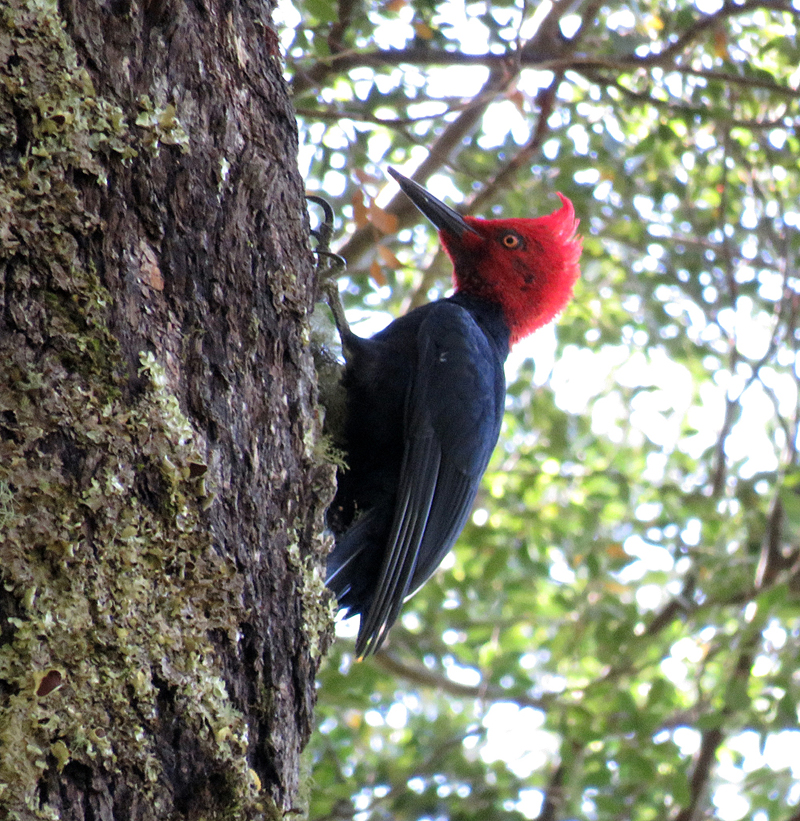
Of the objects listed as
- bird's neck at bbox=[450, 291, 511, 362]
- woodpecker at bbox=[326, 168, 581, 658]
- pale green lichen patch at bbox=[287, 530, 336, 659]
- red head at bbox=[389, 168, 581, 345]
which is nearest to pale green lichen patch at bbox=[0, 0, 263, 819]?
pale green lichen patch at bbox=[287, 530, 336, 659]

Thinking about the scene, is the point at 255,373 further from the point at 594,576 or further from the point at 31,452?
the point at 594,576

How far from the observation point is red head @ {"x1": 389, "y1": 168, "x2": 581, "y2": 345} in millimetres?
3676

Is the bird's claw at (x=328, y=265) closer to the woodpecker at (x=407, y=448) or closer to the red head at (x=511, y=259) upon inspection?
the woodpecker at (x=407, y=448)

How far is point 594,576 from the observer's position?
4.64 m

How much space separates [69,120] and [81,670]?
792mm

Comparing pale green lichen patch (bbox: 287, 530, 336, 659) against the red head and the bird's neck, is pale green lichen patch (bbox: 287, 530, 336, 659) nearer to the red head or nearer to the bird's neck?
the bird's neck

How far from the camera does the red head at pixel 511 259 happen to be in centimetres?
368

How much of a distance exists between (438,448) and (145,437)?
156 centimetres

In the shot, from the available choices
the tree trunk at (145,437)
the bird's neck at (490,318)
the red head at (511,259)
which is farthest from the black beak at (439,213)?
the tree trunk at (145,437)

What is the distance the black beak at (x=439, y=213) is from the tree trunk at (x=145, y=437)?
70.9 inches

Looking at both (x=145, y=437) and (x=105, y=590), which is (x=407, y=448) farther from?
(x=105, y=590)

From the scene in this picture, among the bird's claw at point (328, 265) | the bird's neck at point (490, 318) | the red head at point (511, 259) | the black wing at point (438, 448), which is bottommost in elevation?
the black wing at point (438, 448)

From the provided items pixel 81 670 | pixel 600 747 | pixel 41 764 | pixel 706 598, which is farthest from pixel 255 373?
pixel 706 598

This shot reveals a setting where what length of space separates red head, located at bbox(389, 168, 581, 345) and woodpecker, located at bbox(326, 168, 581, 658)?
0.20 m
